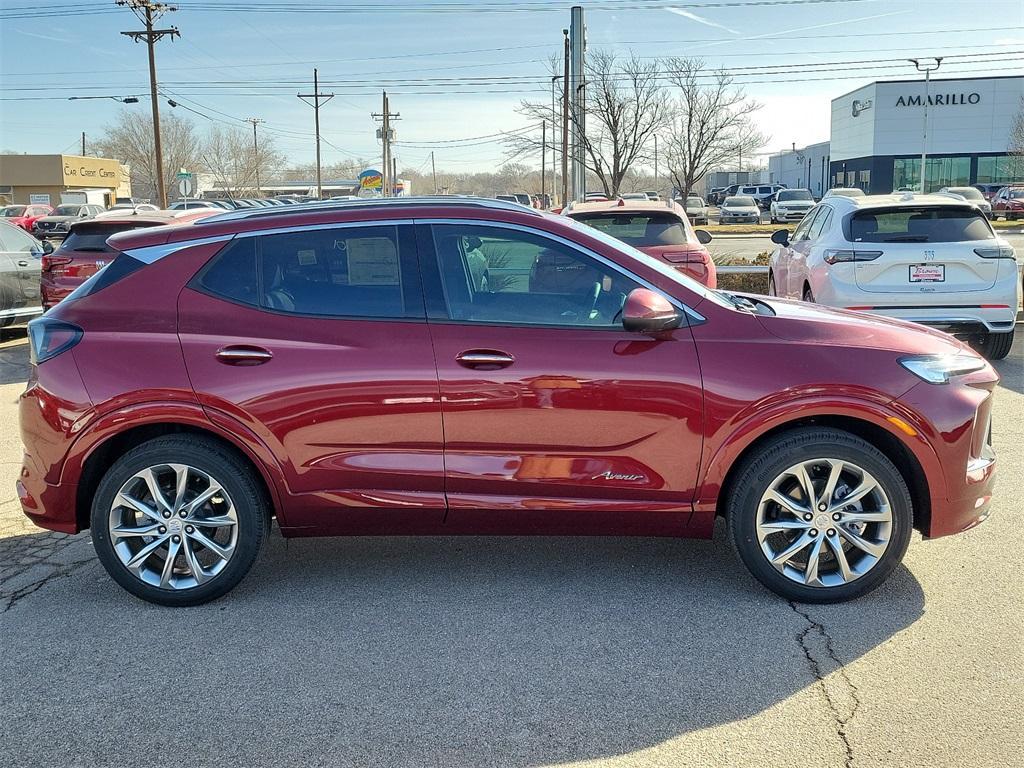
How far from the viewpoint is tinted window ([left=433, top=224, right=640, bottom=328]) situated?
4.28 metres

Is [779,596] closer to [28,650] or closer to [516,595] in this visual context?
[516,595]

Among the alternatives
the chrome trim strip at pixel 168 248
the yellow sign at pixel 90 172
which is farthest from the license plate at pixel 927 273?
the yellow sign at pixel 90 172

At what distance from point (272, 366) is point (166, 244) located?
2.66ft

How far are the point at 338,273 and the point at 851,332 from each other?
2316mm

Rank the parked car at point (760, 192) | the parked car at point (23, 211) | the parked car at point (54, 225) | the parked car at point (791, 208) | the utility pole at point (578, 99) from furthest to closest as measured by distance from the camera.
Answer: the parked car at point (760, 192) < the parked car at point (791, 208) < the parked car at point (23, 211) < the utility pole at point (578, 99) < the parked car at point (54, 225)

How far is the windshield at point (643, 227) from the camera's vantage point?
10.2 metres

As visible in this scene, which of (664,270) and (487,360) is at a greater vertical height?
(664,270)

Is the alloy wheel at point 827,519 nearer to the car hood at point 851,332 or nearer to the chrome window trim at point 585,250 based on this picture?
the car hood at point 851,332

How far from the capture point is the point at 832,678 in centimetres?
363

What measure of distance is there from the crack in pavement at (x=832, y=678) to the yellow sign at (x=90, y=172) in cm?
7958

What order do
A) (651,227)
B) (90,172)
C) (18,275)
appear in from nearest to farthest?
(651,227) → (18,275) → (90,172)

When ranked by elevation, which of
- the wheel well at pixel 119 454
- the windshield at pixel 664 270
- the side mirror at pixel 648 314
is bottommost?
the wheel well at pixel 119 454

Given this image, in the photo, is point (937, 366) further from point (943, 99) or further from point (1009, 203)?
point (943, 99)

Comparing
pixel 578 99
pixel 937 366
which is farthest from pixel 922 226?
pixel 578 99
